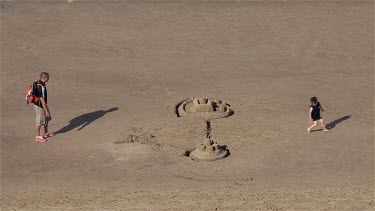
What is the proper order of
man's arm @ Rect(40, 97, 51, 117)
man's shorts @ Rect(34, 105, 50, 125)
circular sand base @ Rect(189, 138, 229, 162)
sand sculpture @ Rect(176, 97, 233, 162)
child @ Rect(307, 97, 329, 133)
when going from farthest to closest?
sand sculpture @ Rect(176, 97, 233, 162) → child @ Rect(307, 97, 329, 133) → man's shorts @ Rect(34, 105, 50, 125) → man's arm @ Rect(40, 97, 51, 117) → circular sand base @ Rect(189, 138, 229, 162)

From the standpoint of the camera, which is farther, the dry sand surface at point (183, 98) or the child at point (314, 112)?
the child at point (314, 112)

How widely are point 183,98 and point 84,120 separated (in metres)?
2.97

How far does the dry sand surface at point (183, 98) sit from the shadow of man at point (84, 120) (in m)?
0.05

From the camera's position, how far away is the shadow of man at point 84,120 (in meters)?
Result: 19.0

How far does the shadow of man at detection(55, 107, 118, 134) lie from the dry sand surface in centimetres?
5

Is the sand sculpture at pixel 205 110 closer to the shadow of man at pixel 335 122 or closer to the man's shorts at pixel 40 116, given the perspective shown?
the shadow of man at pixel 335 122

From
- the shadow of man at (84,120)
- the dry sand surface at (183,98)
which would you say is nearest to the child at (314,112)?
the dry sand surface at (183,98)

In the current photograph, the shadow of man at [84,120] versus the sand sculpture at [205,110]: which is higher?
the sand sculpture at [205,110]

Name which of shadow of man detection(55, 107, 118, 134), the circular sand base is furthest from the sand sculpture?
shadow of man detection(55, 107, 118, 134)

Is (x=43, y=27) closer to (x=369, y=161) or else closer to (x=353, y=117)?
(x=353, y=117)

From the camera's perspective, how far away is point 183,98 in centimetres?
2080

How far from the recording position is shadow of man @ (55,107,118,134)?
62.4 feet

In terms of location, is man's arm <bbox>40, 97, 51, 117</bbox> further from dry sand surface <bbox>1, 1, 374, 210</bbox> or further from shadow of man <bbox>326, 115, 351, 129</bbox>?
shadow of man <bbox>326, 115, 351, 129</bbox>

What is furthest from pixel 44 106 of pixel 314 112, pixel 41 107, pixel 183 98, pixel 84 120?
pixel 314 112
